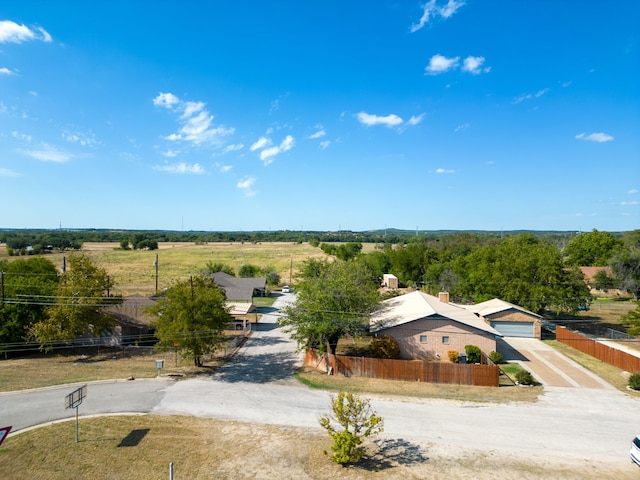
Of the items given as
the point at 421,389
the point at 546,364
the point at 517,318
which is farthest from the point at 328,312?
the point at 517,318

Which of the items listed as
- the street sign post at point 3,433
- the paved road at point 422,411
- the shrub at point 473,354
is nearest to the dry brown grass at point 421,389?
the paved road at point 422,411

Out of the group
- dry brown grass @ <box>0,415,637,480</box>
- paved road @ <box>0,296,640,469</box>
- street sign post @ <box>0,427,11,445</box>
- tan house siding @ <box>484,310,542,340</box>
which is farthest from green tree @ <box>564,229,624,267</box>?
street sign post @ <box>0,427,11,445</box>

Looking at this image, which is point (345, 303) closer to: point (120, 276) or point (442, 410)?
point (442, 410)

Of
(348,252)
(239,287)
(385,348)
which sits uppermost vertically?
(348,252)

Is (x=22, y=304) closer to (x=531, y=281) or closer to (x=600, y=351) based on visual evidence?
(x=600, y=351)

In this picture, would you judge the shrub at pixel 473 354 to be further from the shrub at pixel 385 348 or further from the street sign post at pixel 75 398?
the street sign post at pixel 75 398

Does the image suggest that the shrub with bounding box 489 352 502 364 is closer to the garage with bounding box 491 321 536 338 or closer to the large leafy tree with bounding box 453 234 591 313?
the garage with bounding box 491 321 536 338
